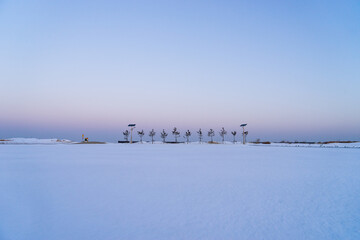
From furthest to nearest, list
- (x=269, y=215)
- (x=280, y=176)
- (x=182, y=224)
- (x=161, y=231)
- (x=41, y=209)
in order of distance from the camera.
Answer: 1. (x=280, y=176)
2. (x=41, y=209)
3. (x=269, y=215)
4. (x=182, y=224)
5. (x=161, y=231)

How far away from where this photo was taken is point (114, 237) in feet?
16.8

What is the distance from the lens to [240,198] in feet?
26.1

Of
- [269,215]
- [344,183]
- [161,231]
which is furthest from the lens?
[344,183]

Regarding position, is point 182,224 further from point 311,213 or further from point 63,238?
point 311,213

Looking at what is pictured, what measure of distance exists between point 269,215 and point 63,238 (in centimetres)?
471

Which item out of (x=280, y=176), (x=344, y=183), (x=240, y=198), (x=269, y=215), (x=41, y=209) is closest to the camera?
(x=269, y=215)

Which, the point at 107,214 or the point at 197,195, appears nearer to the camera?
the point at 107,214

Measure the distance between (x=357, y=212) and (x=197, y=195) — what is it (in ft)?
14.2

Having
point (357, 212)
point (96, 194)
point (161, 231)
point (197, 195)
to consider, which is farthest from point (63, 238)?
point (357, 212)

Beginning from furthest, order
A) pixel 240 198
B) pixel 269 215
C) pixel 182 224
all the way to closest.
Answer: pixel 240 198 < pixel 269 215 < pixel 182 224

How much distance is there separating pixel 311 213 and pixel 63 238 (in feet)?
19.2

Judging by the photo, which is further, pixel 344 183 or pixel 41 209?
pixel 344 183

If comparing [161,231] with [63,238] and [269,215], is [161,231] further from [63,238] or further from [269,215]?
[269,215]

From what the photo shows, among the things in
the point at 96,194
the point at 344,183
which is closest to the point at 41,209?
the point at 96,194
